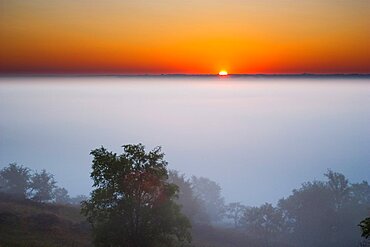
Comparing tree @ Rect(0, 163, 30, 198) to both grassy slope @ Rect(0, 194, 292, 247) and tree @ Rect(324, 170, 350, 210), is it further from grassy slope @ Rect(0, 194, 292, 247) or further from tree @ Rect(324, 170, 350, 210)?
tree @ Rect(324, 170, 350, 210)

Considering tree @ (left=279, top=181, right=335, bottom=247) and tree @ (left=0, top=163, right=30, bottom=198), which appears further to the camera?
tree @ (left=0, top=163, right=30, bottom=198)

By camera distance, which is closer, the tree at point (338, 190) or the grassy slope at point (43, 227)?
the grassy slope at point (43, 227)

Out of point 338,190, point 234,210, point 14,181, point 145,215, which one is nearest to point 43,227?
point 145,215

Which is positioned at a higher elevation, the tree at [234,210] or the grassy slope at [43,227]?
the tree at [234,210]

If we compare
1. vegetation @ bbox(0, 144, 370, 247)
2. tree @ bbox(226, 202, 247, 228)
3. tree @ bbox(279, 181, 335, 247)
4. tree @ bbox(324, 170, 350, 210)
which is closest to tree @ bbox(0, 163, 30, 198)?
vegetation @ bbox(0, 144, 370, 247)

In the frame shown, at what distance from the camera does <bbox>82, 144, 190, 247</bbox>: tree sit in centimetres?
3338

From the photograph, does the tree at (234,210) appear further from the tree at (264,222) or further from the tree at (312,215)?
the tree at (264,222)

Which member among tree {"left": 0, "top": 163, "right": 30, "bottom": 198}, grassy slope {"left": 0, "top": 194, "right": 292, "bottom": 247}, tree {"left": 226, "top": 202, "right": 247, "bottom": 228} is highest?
tree {"left": 0, "top": 163, "right": 30, "bottom": 198}

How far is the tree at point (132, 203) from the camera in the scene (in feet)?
109

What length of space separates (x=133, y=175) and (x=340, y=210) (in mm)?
76895

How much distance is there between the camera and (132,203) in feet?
110

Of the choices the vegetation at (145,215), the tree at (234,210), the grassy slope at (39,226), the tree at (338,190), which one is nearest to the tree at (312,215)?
the vegetation at (145,215)

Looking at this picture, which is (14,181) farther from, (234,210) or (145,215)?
(145,215)

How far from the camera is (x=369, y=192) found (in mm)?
107375
